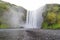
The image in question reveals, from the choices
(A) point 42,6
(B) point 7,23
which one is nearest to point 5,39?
(B) point 7,23

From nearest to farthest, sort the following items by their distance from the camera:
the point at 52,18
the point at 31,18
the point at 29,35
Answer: the point at 29,35, the point at 52,18, the point at 31,18

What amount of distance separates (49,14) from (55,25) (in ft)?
0.45

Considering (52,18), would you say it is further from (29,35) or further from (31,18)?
(29,35)

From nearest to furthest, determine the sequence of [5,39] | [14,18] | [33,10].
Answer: [5,39]
[14,18]
[33,10]

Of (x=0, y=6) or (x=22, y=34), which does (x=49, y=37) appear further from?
(x=0, y=6)

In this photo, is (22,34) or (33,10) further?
(33,10)

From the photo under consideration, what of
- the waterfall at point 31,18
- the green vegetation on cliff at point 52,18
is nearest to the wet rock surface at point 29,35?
the green vegetation on cliff at point 52,18

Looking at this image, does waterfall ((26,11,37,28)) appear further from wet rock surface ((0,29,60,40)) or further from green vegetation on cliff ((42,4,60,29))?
wet rock surface ((0,29,60,40))

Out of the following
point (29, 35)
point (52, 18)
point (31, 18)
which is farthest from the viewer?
point (31, 18)

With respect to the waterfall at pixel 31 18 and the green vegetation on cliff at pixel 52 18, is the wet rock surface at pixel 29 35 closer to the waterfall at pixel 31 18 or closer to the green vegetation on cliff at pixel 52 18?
the green vegetation on cliff at pixel 52 18

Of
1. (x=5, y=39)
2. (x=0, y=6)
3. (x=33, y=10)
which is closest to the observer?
(x=5, y=39)

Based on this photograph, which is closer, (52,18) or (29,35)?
(29,35)

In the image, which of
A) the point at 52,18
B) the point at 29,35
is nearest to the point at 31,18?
the point at 52,18

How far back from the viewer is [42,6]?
1893mm
